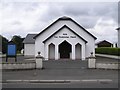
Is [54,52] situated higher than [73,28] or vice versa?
[73,28]

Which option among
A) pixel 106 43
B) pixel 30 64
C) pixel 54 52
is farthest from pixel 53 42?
pixel 106 43

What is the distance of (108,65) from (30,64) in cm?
687

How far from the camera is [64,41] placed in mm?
42281

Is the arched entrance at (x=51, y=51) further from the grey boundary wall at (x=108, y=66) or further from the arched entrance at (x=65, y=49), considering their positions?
the grey boundary wall at (x=108, y=66)

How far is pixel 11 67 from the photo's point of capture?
21641mm

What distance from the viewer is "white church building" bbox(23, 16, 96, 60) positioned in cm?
4084

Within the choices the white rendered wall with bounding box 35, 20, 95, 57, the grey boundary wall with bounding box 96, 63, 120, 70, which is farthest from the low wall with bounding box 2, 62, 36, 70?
the white rendered wall with bounding box 35, 20, 95, 57

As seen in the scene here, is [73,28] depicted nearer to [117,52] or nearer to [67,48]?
[67,48]

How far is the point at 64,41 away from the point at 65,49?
1.63 m

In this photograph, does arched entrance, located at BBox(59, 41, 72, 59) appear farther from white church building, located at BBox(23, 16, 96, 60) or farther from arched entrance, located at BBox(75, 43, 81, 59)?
arched entrance, located at BBox(75, 43, 81, 59)

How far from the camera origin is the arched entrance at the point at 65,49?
43.0 meters

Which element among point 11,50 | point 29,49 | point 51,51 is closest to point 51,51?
point 51,51

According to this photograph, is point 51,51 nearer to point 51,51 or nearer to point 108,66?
point 51,51

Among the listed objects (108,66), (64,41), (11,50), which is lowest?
(108,66)
